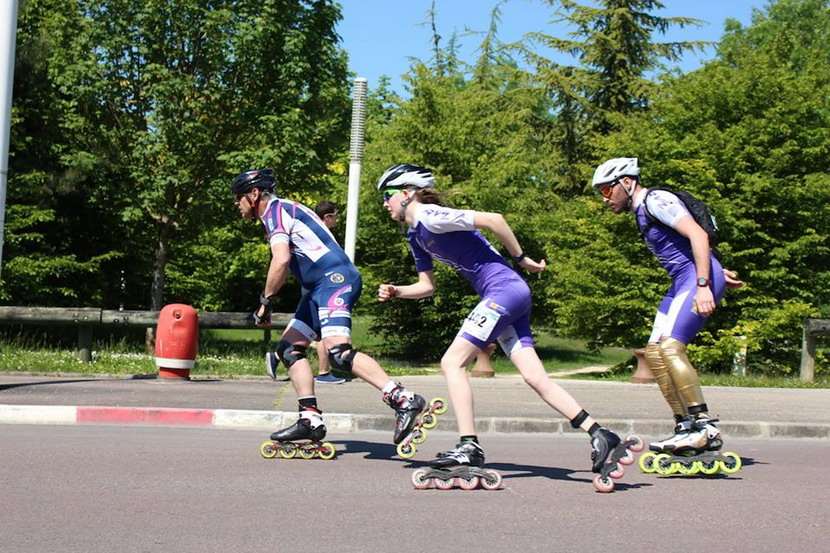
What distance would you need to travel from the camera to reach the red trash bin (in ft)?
41.1

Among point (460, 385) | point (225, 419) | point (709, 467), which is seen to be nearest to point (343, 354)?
point (460, 385)

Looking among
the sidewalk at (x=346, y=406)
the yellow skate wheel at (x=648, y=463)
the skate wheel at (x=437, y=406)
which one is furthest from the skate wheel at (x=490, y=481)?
the sidewalk at (x=346, y=406)

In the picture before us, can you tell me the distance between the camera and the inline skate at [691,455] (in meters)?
6.91

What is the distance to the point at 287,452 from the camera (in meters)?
7.50

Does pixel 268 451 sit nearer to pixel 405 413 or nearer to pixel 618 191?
pixel 405 413

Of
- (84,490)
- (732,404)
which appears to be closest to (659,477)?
(84,490)

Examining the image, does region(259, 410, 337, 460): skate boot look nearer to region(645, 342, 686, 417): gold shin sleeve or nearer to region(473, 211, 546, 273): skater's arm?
region(473, 211, 546, 273): skater's arm

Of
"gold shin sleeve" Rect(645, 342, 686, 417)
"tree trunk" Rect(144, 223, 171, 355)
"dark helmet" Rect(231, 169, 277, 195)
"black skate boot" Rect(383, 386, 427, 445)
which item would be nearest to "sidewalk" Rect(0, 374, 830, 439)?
"gold shin sleeve" Rect(645, 342, 686, 417)

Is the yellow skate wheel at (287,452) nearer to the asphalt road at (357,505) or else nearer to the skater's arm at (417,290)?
the asphalt road at (357,505)

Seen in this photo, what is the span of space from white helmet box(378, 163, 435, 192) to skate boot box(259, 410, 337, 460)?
1.81 meters

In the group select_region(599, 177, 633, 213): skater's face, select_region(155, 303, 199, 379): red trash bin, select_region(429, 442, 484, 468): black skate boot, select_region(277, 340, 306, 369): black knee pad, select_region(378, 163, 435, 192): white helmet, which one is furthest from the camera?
select_region(155, 303, 199, 379): red trash bin

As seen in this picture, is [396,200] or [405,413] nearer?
[396,200]

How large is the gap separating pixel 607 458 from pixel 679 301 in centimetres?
130

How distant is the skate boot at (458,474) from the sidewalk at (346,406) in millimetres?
3274
